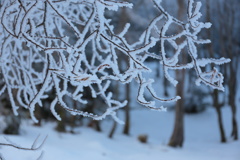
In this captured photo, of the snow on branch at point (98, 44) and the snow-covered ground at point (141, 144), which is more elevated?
the snow on branch at point (98, 44)

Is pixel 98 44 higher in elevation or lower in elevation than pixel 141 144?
higher

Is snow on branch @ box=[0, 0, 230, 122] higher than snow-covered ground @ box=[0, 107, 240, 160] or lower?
higher

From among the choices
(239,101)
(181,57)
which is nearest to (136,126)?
(181,57)

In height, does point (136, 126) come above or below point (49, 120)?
below

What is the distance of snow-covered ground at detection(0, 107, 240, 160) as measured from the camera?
15.4 ft

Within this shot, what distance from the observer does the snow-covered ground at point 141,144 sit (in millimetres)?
4695

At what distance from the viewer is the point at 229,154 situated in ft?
25.9

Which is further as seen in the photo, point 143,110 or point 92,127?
point 143,110

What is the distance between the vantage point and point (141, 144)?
9.10m

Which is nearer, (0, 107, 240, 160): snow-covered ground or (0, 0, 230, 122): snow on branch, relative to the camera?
(0, 0, 230, 122): snow on branch

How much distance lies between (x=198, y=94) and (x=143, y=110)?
10.1 feet

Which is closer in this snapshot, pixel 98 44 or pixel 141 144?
pixel 98 44

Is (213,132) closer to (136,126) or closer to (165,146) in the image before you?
(136,126)

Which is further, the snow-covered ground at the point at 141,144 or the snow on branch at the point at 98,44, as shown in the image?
the snow-covered ground at the point at 141,144
